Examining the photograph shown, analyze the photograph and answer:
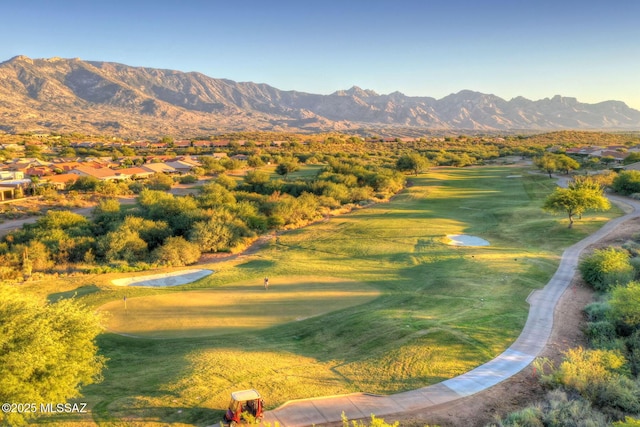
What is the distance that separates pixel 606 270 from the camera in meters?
25.4

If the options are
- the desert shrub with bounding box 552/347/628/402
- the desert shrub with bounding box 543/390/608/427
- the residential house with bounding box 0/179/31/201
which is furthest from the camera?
the residential house with bounding box 0/179/31/201

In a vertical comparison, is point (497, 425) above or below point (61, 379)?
below

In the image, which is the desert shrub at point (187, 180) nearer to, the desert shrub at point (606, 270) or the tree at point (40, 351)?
the desert shrub at point (606, 270)

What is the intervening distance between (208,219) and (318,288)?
64.4ft

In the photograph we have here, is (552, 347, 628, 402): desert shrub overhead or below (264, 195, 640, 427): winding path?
overhead

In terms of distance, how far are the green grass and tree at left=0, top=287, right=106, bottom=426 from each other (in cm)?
186

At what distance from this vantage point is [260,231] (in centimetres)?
4662

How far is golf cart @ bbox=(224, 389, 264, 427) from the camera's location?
12.7 meters

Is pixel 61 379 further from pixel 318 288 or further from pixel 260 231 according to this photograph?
pixel 260 231

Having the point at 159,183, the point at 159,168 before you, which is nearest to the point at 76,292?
the point at 159,183

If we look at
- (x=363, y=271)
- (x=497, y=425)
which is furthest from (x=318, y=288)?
(x=497, y=425)

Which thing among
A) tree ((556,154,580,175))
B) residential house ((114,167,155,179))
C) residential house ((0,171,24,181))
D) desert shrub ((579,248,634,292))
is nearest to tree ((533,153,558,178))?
tree ((556,154,580,175))

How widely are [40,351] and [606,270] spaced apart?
26.8 metres

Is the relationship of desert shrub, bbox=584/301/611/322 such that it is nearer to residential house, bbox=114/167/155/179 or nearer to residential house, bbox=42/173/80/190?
residential house, bbox=42/173/80/190
